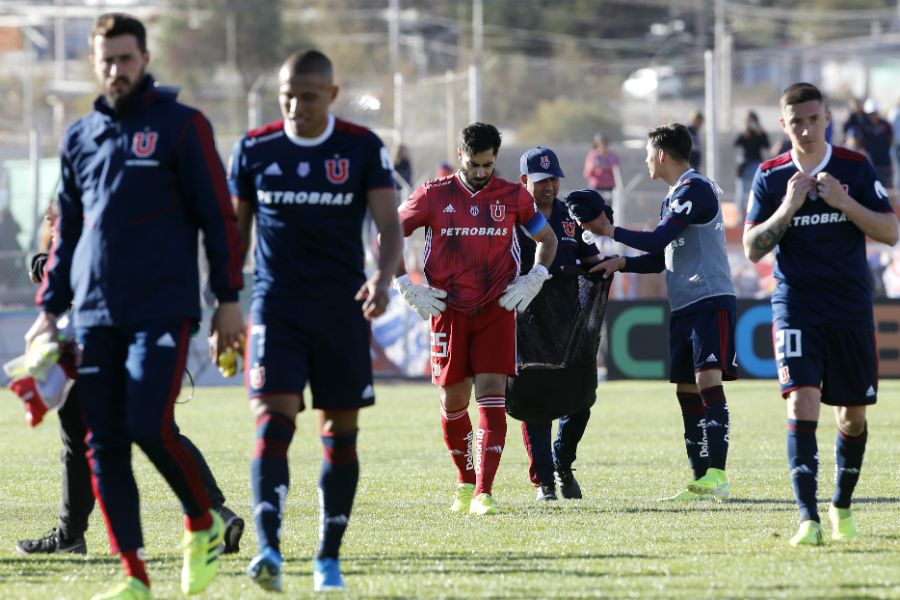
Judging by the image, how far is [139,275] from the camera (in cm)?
580

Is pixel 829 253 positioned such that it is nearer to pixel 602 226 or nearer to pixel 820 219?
pixel 820 219

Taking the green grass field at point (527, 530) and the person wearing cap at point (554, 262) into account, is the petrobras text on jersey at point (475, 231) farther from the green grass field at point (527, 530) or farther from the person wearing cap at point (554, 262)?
the green grass field at point (527, 530)

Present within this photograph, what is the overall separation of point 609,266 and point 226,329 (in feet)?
14.2

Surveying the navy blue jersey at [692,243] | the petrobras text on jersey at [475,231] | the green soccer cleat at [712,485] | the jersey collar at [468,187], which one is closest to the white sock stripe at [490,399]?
the petrobras text on jersey at [475,231]

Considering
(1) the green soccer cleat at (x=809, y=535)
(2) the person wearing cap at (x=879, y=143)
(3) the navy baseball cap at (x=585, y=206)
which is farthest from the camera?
(2) the person wearing cap at (x=879, y=143)

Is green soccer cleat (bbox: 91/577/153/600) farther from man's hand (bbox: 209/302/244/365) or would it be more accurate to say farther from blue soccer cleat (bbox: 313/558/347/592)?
man's hand (bbox: 209/302/244/365)

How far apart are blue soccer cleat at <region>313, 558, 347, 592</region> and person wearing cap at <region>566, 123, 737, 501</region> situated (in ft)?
12.7

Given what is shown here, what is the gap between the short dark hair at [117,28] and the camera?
583cm

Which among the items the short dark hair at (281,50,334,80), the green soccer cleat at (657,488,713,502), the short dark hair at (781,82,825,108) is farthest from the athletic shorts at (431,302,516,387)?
the short dark hair at (281,50,334,80)

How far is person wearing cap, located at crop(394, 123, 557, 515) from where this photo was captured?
29.2 ft

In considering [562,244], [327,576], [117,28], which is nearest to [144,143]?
[117,28]

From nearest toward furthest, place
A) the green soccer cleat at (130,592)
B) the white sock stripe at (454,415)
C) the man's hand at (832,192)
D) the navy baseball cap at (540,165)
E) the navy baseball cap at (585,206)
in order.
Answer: the green soccer cleat at (130,592) → the man's hand at (832,192) → the white sock stripe at (454,415) → the navy baseball cap at (585,206) → the navy baseball cap at (540,165)

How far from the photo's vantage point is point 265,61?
5728cm

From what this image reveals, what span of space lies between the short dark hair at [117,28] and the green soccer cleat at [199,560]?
1.85 m
